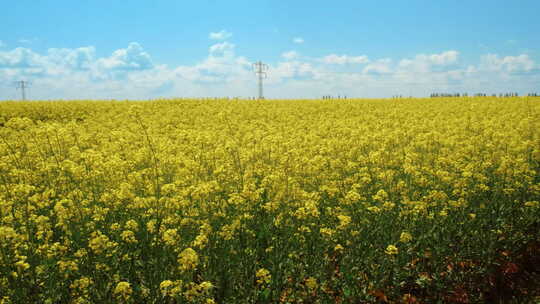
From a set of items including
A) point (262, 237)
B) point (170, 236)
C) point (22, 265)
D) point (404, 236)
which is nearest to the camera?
point (22, 265)

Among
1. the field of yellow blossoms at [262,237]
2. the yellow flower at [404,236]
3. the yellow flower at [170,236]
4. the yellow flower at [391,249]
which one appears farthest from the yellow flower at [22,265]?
the yellow flower at [404,236]

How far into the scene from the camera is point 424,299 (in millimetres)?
5422

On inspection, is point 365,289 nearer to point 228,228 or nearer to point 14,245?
point 228,228

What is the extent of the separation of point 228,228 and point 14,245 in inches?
96.2

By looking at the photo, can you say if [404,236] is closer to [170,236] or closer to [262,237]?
[262,237]

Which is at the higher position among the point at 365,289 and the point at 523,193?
the point at 523,193

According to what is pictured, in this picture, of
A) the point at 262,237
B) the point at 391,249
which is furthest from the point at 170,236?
the point at 391,249

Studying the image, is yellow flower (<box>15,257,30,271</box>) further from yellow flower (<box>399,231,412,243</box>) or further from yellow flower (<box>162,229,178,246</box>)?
yellow flower (<box>399,231,412,243</box>)

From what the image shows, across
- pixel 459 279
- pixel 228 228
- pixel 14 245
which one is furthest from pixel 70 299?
pixel 459 279

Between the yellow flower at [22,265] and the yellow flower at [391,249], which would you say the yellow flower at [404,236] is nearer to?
the yellow flower at [391,249]

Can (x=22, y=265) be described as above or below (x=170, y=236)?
below

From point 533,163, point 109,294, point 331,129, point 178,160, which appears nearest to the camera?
point 109,294

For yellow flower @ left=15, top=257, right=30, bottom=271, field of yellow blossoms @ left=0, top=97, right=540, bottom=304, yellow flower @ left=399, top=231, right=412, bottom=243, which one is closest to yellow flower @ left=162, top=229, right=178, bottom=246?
field of yellow blossoms @ left=0, top=97, right=540, bottom=304

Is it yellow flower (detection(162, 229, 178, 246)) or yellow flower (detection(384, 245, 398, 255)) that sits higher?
yellow flower (detection(162, 229, 178, 246))
